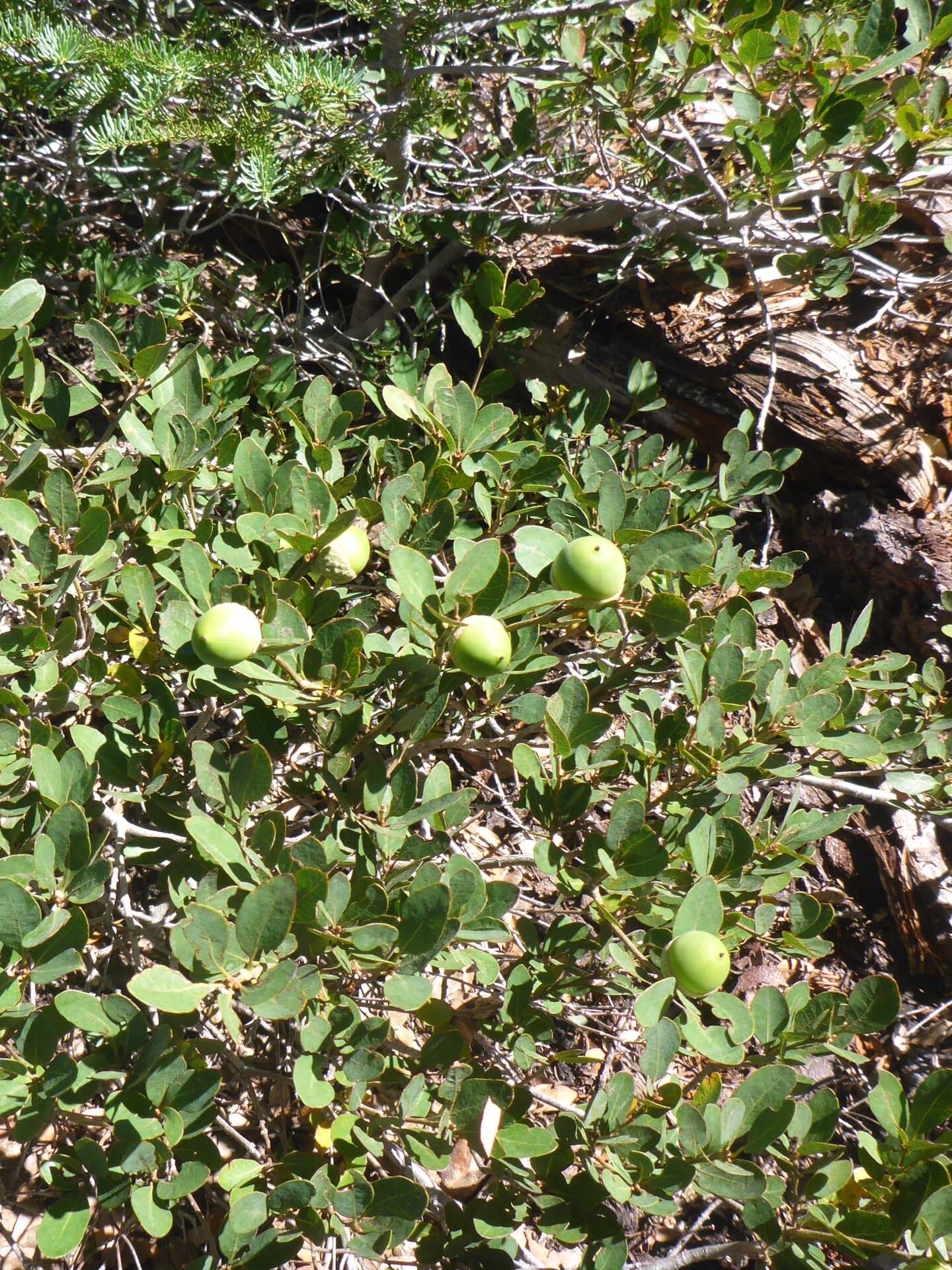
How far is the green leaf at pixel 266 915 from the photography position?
125cm

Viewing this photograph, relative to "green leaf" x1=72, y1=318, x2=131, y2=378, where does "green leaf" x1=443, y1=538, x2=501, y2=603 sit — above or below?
below

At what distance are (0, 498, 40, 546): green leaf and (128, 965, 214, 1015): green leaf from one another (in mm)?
827

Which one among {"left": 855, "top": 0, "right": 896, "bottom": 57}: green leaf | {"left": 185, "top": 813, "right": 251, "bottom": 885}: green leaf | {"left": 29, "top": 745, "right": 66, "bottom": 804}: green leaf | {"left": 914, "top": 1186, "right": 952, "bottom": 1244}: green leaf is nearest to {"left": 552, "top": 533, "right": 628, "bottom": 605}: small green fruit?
{"left": 185, "top": 813, "right": 251, "bottom": 885}: green leaf

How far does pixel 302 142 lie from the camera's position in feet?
8.55

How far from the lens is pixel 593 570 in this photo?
1.35 metres

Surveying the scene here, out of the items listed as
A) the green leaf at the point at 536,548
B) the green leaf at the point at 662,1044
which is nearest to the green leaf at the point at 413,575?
the green leaf at the point at 536,548

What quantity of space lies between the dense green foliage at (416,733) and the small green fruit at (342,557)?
12 millimetres

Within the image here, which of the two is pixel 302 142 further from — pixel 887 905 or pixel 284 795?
pixel 887 905

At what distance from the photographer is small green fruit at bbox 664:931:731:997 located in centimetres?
139

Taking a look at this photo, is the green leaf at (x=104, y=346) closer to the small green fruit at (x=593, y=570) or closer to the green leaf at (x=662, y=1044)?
the small green fruit at (x=593, y=570)

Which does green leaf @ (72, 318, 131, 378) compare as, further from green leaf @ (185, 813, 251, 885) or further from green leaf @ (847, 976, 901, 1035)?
green leaf @ (847, 976, 901, 1035)

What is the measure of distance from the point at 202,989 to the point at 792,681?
86.4 inches

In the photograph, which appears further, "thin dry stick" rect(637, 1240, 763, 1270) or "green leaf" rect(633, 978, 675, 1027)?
"thin dry stick" rect(637, 1240, 763, 1270)

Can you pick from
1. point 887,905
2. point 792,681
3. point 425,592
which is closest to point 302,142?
point 425,592
